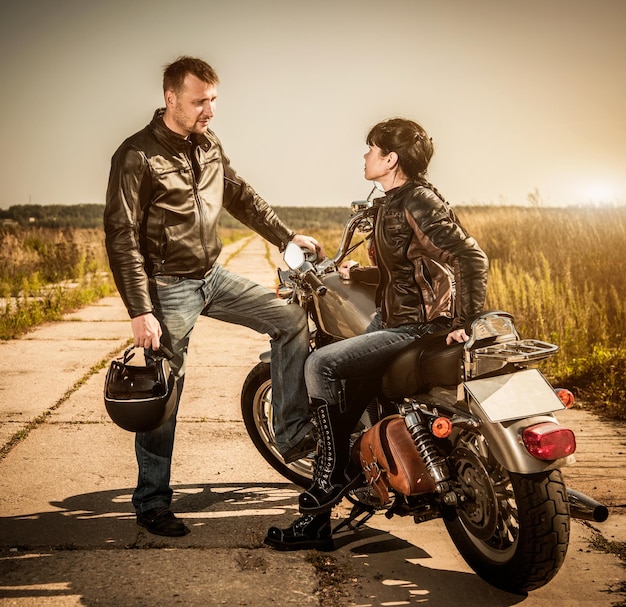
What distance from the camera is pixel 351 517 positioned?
155 inches

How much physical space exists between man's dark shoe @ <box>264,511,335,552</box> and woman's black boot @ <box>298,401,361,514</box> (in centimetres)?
8

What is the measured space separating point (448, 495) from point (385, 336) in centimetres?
74

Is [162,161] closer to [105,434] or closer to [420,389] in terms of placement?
[420,389]

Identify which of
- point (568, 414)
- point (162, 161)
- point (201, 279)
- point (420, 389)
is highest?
point (162, 161)

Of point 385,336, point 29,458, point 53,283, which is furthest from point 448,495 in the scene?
point 53,283

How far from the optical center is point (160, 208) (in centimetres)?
411

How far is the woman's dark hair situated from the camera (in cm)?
376

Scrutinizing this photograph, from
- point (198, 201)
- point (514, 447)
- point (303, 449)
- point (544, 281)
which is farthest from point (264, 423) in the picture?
point (544, 281)

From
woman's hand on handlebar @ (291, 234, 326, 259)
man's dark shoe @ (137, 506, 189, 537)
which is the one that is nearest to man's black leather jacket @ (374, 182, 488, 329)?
woman's hand on handlebar @ (291, 234, 326, 259)

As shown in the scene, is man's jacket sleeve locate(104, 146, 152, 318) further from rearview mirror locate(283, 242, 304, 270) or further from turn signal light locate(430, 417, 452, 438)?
turn signal light locate(430, 417, 452, 438)

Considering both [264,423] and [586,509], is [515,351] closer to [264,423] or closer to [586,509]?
[586,509]

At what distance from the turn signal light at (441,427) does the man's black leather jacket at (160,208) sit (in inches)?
57.9

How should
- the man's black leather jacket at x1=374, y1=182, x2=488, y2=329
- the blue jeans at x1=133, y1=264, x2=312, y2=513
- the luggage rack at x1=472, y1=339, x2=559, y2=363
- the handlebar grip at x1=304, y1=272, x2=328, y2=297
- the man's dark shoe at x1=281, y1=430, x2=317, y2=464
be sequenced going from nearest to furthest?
the luggage rack at x1=472, y1=339, x2=559, y2=363, the man's black leather jacket at x1=374, y1=182, x2=488, y2=329, the handlebar grip at x1=304, y1=272, x2=328, y2=297, the blue jeans at x1=133, y1=264, x2=312, y2=513, the man's dark shoe at x1=281, y1=430, x2=317, y2=464

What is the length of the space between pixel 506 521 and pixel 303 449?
1.25 m
